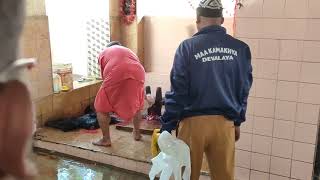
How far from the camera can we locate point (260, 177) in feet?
10.9

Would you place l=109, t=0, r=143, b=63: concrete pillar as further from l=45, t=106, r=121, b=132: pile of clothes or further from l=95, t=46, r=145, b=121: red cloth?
l=95, t=46, r=145, b=121: red cloth

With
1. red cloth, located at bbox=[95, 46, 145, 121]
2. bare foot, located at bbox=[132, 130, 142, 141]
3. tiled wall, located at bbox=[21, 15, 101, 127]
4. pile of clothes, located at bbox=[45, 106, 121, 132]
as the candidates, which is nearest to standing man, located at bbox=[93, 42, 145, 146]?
red cloth, located at bbox=[95, 46, 145, 121]

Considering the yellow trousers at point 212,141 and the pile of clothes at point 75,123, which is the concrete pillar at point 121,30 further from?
the yellow trousers at point 212,141

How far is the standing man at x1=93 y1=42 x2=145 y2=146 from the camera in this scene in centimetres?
402

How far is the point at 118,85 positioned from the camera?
13.3 feet

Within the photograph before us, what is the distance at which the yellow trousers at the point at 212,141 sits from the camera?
2.52 m

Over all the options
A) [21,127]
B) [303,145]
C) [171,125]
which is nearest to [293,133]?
[303,145]

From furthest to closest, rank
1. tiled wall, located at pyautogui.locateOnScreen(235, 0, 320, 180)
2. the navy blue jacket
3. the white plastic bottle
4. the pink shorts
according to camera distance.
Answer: the white plastic bottle, the pink shorts, tiled wall, located at pyautogui.locateOnScreen(235, 0, 320, 180), the navy blue jacket

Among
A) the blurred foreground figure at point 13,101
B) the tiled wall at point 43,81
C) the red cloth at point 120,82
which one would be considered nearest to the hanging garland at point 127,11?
the tiled wall at point 43,81

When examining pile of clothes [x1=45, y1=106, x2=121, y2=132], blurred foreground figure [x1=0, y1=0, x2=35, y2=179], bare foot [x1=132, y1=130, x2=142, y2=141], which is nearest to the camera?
blurred foreground figure [x1=0, y1=0, x2=35, y2=179]

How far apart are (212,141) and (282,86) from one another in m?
0.89

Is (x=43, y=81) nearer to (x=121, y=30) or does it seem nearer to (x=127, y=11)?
(x=121, y=30)

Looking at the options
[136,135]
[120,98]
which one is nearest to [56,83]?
[120,98]

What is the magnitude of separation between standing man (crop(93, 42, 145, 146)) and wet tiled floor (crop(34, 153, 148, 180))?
12.8 inches
